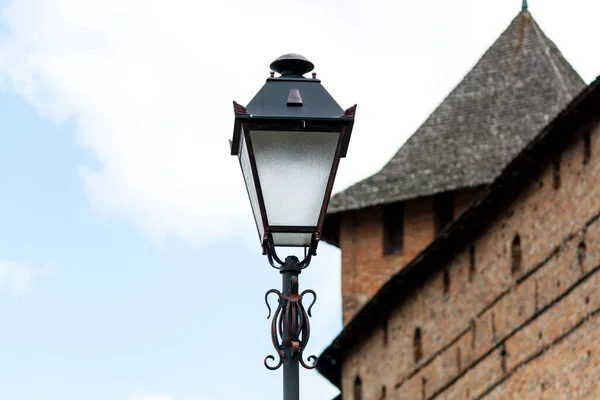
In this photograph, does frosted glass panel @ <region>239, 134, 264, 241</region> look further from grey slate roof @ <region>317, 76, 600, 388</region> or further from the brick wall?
the brick wall

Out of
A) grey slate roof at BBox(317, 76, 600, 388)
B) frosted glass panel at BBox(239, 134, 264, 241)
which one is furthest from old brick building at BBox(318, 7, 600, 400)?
frosted glass panel at BBox(239, 134, 264, 241)

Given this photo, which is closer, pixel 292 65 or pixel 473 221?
pixel 292 65

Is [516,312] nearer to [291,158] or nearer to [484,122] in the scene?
[484,122]

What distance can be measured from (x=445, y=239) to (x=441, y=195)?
196 inches

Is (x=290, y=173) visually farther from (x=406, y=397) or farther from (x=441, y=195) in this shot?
(x=441, y=195)

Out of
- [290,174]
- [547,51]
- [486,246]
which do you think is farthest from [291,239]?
[547,51]

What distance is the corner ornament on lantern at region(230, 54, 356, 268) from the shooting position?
215 inches

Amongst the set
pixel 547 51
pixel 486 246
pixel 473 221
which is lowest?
pixel 486 246

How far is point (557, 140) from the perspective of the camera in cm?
2145

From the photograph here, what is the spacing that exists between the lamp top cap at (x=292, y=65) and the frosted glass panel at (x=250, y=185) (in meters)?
0.32

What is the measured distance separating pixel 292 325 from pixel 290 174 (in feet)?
1.50

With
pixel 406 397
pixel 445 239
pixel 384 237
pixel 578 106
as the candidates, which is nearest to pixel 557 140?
pixel 578 106

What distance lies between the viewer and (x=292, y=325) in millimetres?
5500

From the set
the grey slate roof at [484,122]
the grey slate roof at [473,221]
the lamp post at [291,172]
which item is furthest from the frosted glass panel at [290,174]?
the grey slate roof at [484,122]
